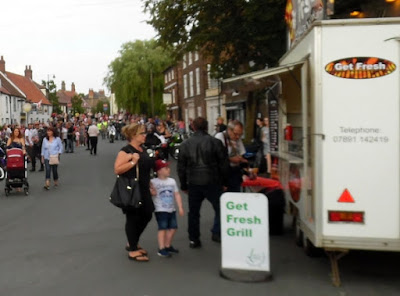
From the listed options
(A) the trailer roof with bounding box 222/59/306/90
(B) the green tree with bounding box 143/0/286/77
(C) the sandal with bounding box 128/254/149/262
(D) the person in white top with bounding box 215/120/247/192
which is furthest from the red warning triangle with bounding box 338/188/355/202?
(B) the green tree with bounding box 143/0/286/77

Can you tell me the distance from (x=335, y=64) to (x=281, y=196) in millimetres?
2955

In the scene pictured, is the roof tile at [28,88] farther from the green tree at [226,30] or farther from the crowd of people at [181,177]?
the crowd of people at [181,177]

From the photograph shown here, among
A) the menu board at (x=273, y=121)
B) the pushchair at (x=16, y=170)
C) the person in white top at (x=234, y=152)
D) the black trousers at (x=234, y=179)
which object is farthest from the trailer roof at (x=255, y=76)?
the pushchair at (x=16, y=170)

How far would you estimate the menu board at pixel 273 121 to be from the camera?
8672mm

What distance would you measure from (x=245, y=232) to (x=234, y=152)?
7.85 ft

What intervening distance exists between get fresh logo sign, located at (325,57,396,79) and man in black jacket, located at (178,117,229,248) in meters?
2.34

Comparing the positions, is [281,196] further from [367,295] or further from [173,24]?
[173,24]

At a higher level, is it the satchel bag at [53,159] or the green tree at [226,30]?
the green tree at [226,30]

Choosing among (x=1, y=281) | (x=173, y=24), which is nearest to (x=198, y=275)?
(x=1, y=281)

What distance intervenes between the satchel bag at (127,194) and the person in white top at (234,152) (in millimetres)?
1942

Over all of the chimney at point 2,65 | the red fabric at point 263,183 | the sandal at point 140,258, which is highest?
the chimney at point 2,65

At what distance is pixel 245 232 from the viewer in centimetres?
569

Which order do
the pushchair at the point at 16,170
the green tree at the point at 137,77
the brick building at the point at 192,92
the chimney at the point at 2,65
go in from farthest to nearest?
the chimney at the point at 2,65 < the green tree at the point at 137,77 < the brick building at the point at 192,92 < the pushchair at the point at 16,170

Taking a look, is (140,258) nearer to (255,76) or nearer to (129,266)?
(129,266)
